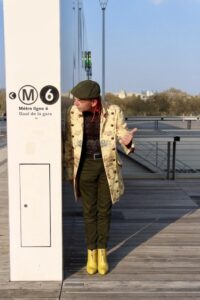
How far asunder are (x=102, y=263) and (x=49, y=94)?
152cm

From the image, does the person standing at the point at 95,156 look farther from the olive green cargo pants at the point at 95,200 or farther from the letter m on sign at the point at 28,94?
the letter m on sign at the point at 28,94

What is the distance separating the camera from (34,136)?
3.62 meters

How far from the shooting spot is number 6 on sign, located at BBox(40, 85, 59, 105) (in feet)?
11.7

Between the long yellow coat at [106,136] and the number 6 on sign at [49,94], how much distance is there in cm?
34

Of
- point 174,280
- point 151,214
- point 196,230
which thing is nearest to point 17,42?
point 174,280

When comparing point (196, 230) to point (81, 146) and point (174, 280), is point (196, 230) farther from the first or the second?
point (81, 146)

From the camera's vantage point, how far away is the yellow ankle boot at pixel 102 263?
4.02 meters

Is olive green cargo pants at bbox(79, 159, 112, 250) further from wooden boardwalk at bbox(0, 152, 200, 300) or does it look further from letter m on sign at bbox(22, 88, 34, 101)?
letter m on sign at bbox(22, 88, 34, 101)

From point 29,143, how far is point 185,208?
3657mm

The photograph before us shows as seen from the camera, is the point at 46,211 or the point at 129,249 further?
the point at 129,249

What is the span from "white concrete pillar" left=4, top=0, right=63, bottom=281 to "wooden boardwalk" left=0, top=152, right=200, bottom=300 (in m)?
0.26

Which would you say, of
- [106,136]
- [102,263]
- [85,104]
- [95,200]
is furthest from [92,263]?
[85,104]

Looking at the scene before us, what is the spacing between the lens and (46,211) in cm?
372

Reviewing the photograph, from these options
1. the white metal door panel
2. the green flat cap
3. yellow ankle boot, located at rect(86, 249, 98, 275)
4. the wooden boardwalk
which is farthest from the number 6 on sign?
yellow ankle boot, located at rect(86, 249, 98, 275)
